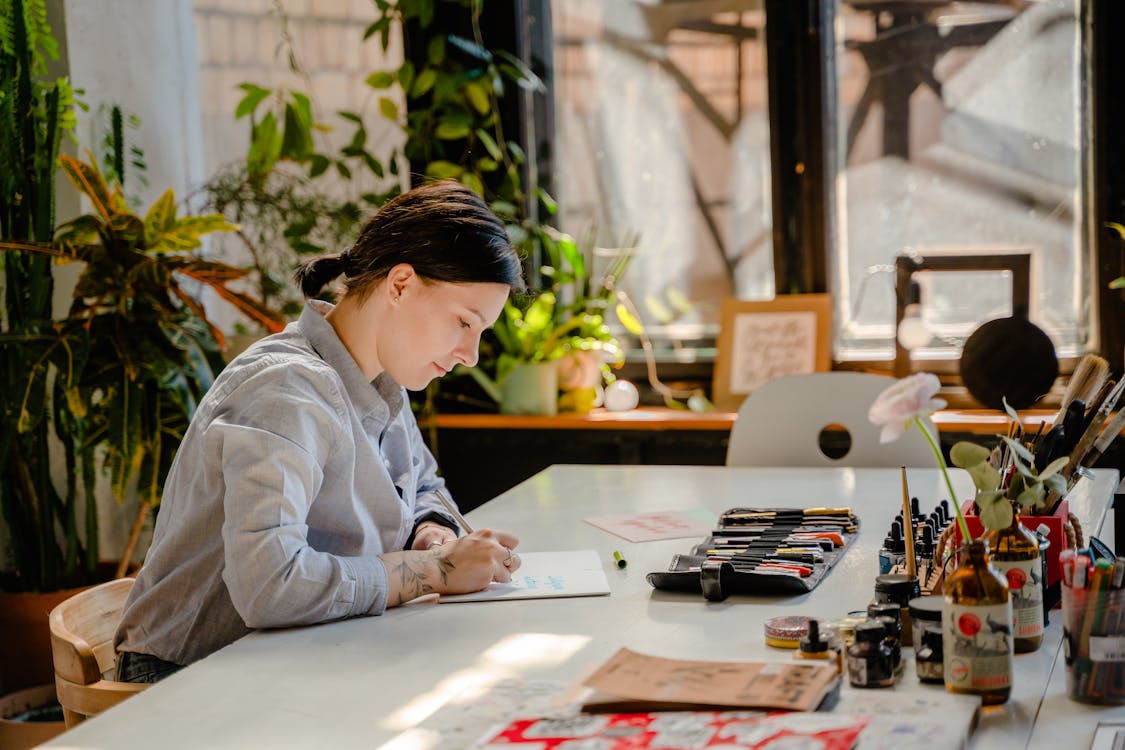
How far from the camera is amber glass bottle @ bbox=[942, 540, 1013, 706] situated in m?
1.25

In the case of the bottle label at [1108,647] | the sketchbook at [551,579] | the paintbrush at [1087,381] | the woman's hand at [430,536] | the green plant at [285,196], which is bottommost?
the sketchbook at [551,579]

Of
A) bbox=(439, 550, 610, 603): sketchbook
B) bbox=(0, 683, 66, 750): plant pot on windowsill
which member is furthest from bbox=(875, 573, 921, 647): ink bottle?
bbox=(0, 683, 66, 750): plant pot on windowsill

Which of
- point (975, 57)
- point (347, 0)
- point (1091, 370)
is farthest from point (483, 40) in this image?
point (1091, 370)

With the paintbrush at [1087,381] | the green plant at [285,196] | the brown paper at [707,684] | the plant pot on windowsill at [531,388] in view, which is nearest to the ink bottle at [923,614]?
the brown paper at [707,684]

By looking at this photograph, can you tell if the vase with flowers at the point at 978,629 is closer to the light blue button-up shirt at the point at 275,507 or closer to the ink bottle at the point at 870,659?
the ink bottle at the point at 870,659

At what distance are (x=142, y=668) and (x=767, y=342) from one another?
2.29 m

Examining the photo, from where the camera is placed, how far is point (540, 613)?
1.64m

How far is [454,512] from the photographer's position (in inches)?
82.1

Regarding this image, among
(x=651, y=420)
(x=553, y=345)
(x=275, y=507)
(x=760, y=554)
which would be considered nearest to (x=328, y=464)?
(x=275, y=507)

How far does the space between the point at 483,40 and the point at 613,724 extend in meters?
3.10

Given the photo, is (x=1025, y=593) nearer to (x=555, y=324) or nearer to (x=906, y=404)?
(x=906, y=404)

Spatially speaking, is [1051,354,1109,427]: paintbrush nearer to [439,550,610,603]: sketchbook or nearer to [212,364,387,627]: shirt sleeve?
[439,550,610,603]: sketchbook

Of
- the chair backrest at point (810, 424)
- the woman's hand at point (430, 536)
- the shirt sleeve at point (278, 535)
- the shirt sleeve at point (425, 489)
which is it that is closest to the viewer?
the shirt sleeve at point (278, 535)

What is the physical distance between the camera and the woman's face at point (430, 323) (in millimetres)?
1848
